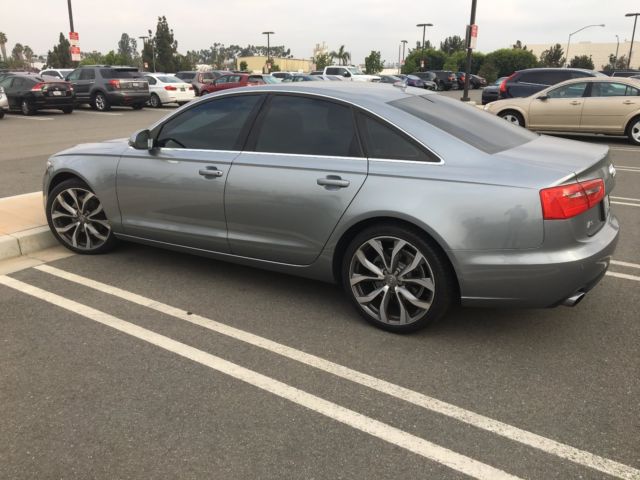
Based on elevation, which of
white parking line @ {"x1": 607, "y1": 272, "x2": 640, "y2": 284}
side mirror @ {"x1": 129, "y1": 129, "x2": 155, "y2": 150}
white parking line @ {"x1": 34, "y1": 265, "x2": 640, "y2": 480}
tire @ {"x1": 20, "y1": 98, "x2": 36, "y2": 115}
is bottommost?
white parking line @ {"x1": 34, "y1": 265, "x2": 640, "y2": 480}

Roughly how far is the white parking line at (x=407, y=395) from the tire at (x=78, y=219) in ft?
2.78

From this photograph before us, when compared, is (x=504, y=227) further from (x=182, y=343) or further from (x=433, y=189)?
(x=182, y=343)

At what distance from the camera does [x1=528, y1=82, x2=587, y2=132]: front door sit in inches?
498

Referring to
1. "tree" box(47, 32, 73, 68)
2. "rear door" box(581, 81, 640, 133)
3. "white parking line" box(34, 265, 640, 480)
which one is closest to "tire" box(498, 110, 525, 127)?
"rear door" box(581, 81, 640, 133)

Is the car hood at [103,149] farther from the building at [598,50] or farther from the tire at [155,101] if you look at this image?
the building at [598,50]

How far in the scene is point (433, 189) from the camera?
342 cm

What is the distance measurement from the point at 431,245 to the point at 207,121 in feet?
6.92

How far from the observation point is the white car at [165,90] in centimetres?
2400

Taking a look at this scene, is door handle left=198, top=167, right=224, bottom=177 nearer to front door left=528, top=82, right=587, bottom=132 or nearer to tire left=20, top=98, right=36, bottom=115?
front door left=528, top=82, right=587, bottom=132

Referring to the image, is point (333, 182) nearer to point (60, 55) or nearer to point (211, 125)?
point (211, 125)

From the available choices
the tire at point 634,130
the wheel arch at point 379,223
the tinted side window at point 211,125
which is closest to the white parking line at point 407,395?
the wheel arch at point 379,223

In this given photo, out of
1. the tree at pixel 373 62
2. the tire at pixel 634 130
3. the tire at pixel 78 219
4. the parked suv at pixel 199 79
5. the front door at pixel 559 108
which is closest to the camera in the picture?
the tire at pixel 78 219

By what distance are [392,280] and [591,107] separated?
10867 mm

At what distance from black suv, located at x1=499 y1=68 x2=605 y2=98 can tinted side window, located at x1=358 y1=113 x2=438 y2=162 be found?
13.7 meters
